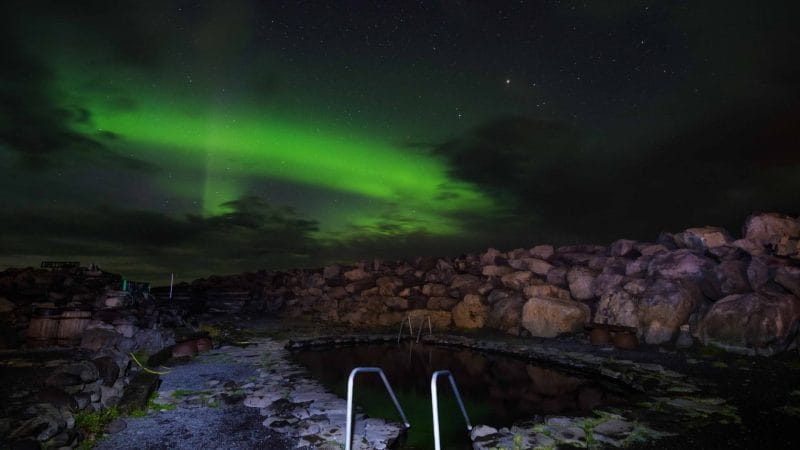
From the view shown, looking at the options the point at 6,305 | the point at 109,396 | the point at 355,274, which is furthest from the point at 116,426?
the point at 355,274

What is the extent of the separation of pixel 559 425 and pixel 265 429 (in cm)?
432

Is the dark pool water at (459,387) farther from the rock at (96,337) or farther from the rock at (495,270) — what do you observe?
the rock at (495,270)

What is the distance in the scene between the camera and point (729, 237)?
15664 millimetres

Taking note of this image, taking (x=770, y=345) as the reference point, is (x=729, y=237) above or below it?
above

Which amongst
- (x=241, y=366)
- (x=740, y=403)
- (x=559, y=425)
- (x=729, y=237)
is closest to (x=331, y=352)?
(x=241, y=366)

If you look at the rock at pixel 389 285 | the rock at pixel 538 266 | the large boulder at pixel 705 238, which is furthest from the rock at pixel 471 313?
the large boulder at pixel 705 238

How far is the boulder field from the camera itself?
1164cm

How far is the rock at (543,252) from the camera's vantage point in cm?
1972

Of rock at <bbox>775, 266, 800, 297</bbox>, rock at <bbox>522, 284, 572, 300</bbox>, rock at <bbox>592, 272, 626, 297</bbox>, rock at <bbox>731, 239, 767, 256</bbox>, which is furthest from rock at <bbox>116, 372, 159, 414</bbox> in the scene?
rock at <bbox>731, 239, 767, 256</bbox>

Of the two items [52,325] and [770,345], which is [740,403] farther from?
[52,325]

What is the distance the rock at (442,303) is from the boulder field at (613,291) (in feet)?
0.15

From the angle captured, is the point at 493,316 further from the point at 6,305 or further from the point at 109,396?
the point at 6,305

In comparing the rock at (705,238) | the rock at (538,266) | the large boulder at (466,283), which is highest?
the rock at (705,238)

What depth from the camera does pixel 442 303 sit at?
18.9m
